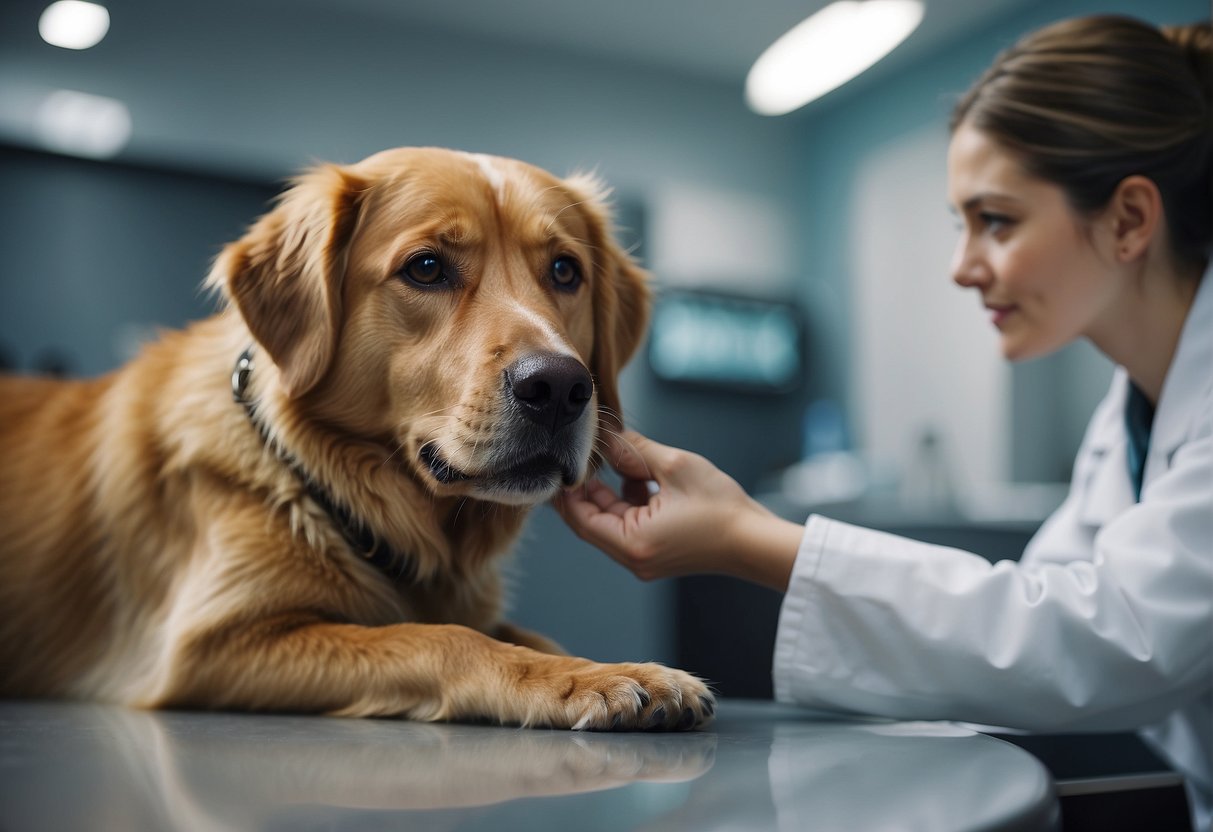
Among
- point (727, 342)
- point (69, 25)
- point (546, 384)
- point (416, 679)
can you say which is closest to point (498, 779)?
point (416, 679)

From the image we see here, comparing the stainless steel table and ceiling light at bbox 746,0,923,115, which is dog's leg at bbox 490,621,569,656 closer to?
the stainless steel table

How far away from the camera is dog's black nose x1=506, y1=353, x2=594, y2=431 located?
89cm

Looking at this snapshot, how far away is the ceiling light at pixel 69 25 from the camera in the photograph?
3518 mm

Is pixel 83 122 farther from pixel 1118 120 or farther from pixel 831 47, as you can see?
pixel 1118 120

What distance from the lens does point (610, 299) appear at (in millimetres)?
1213

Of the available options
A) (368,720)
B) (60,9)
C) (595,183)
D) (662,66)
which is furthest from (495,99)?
(368,720)

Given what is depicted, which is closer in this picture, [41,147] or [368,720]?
[368,720]

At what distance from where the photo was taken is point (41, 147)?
316 centimetres

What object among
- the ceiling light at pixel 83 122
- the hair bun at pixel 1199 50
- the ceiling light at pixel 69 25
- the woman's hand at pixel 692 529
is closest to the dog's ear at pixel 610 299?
the woman's hand at pixel 692 529

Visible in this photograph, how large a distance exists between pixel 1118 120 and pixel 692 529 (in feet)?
2.65

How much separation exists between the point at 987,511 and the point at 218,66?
11.7 feet

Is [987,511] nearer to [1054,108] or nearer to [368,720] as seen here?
[1054,108]

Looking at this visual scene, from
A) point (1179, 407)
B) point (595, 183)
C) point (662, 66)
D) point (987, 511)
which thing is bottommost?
point (987, 511)

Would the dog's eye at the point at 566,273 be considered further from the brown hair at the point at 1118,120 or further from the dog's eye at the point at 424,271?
the brown hair at the point at 1118,120
